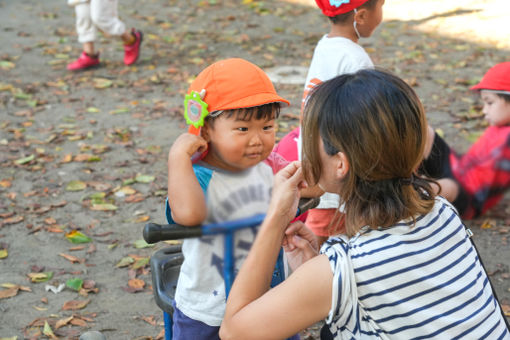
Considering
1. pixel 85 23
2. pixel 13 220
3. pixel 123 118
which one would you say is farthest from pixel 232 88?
pixel 85 23

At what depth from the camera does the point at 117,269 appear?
11.5 ft

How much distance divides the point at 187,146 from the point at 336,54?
1413 mm

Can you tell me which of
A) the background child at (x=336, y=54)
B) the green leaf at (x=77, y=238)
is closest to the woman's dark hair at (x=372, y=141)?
the background child at (x=336, y=54)

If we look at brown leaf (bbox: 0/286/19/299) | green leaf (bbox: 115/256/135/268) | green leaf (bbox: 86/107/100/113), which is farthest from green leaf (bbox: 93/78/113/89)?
brown leaf (bbox: 0/286/19/299)

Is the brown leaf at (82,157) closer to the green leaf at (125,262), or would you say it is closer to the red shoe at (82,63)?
the green leaf at (125,262)

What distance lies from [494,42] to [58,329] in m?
6.38

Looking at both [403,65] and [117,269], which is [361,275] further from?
[403,65]

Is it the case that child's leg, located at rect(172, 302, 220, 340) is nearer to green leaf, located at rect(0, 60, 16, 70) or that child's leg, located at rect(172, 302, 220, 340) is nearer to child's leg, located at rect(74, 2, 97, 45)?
child's leg, located at rect(74, 2, 97, 45)

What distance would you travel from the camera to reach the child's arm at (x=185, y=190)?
5.63 ft

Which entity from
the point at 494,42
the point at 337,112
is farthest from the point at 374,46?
the point at 337,112

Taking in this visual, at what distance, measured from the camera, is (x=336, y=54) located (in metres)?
2.95

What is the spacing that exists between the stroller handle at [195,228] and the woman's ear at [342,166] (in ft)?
0.64

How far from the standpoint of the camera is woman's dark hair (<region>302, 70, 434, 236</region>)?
155cm

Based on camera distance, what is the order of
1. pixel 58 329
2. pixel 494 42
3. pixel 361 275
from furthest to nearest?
pixel 494 42 < pixel 58 329 < pixel 361 275
